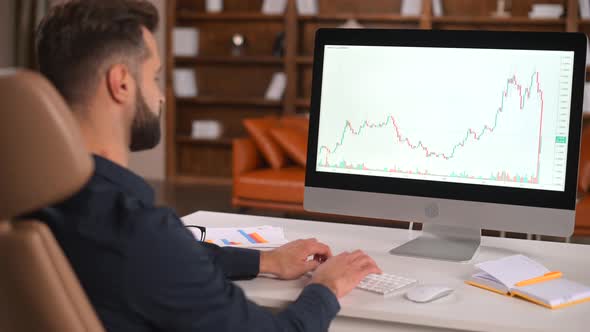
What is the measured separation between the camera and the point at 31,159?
32.5 inches

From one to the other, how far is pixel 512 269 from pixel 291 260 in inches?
17.7

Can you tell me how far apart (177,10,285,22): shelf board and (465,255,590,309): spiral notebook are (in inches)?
232

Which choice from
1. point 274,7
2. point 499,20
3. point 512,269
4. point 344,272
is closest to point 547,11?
point 499,20

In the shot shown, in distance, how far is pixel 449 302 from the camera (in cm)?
145

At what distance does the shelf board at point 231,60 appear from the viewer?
24.0 ft

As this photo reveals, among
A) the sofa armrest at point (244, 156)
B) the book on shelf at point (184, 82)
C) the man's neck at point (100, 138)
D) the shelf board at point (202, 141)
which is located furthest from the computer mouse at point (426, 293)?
the book on shelf at point (184, 82)

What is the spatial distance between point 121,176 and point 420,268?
79cm

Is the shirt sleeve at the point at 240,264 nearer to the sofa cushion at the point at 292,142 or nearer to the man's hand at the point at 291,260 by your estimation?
the man's hand at the point at 291,260

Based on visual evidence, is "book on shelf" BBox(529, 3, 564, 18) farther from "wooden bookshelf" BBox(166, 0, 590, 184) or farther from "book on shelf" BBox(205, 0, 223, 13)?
"book on shelf" BBox(205, 0, 223, 13)

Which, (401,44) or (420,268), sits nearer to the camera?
(420,268)

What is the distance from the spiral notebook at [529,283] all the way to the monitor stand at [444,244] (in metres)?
0.15

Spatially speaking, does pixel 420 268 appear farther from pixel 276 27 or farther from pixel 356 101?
pixel 276 27

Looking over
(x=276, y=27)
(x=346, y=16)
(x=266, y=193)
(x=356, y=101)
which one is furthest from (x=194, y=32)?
(x=356, y=101)

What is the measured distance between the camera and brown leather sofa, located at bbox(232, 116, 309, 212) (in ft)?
16.4
